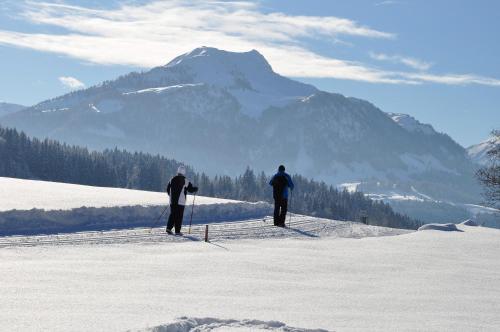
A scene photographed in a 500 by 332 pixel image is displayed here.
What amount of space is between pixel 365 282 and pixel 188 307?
204 inches

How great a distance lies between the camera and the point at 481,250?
2322 centimetres

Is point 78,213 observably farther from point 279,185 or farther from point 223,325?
point 223,325

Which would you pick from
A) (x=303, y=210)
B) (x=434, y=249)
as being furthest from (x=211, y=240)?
(x=303, y=210)

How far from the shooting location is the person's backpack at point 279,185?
95.8ft

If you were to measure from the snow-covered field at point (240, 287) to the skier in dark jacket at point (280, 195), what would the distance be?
646cm

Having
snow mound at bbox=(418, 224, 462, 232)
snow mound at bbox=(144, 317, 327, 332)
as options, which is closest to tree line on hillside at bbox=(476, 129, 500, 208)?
snow mound at bbox=(418, 224, 462, 232)

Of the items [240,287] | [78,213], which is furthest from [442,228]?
[240,287]

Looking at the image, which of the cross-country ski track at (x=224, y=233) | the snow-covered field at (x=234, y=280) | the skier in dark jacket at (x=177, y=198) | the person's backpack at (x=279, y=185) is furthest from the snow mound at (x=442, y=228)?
the skier in dark jacket at (x=177, y=198)

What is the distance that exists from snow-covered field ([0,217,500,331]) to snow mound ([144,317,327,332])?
2 centimetres

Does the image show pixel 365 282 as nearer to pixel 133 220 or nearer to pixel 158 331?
pixel 158 331

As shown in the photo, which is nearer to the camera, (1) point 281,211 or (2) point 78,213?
(2) point 78,213

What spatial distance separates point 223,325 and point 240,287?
320 centimetres

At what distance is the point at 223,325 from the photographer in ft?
32.4

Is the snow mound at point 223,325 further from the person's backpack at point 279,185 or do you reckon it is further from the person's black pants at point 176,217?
the person's backpack at point 279,185
